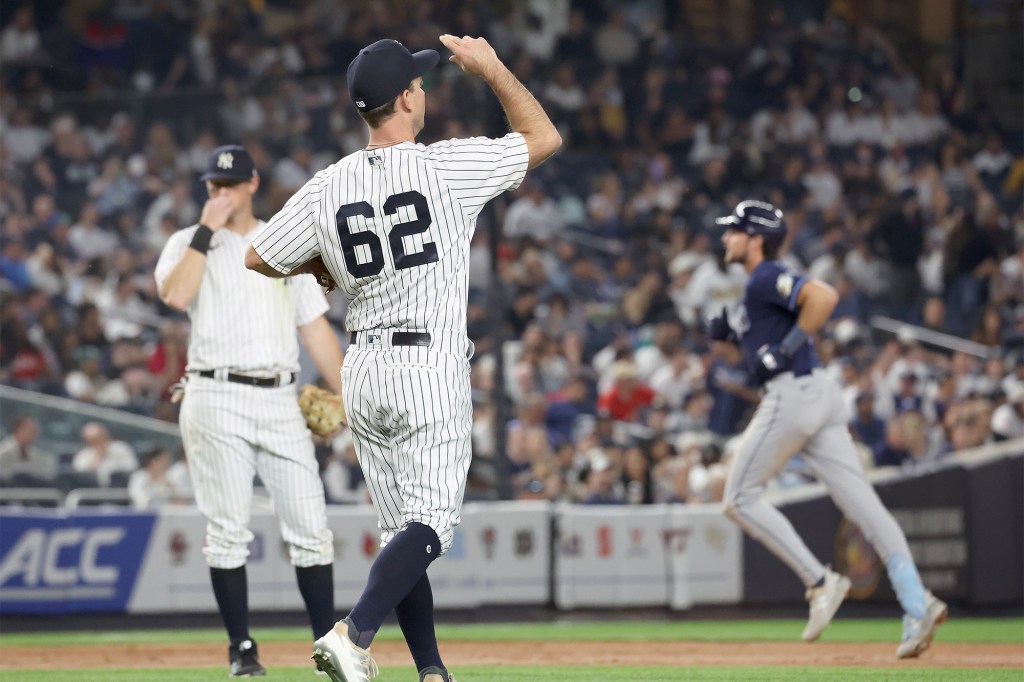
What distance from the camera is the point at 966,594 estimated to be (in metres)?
10.4

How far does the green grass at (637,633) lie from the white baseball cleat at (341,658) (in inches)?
184

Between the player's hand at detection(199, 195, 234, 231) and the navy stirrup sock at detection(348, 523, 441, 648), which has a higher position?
the player's hand at detection(199, 195, 234, 231)

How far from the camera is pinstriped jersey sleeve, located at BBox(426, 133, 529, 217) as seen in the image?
4.57 m

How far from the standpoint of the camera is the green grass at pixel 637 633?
347 inches

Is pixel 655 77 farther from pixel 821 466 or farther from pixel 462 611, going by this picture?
pixel 821 466

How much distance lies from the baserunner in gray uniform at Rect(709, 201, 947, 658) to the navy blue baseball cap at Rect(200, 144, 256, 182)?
8.49ft

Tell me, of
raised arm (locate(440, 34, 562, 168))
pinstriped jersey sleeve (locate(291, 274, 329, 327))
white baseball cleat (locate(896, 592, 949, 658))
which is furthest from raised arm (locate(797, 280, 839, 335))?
raised arm (locate(440, 34, 562, 168))

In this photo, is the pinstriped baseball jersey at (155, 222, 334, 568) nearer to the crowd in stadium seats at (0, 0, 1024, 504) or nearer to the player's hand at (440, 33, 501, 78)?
the player's hand at (440, 33, 501, 78)

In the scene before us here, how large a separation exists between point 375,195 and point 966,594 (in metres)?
7.18

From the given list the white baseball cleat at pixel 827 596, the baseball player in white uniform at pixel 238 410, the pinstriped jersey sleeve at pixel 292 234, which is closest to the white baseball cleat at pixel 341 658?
the pinstriped jersey sleeve at pixel 292 234

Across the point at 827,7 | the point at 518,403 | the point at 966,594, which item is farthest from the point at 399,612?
the point at 827,7

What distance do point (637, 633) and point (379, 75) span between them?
18.4 feet

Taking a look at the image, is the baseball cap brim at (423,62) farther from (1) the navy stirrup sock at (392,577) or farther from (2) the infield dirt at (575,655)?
(2) the infield dirt at (575,655)

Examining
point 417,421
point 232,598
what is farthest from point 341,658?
point 232,598
